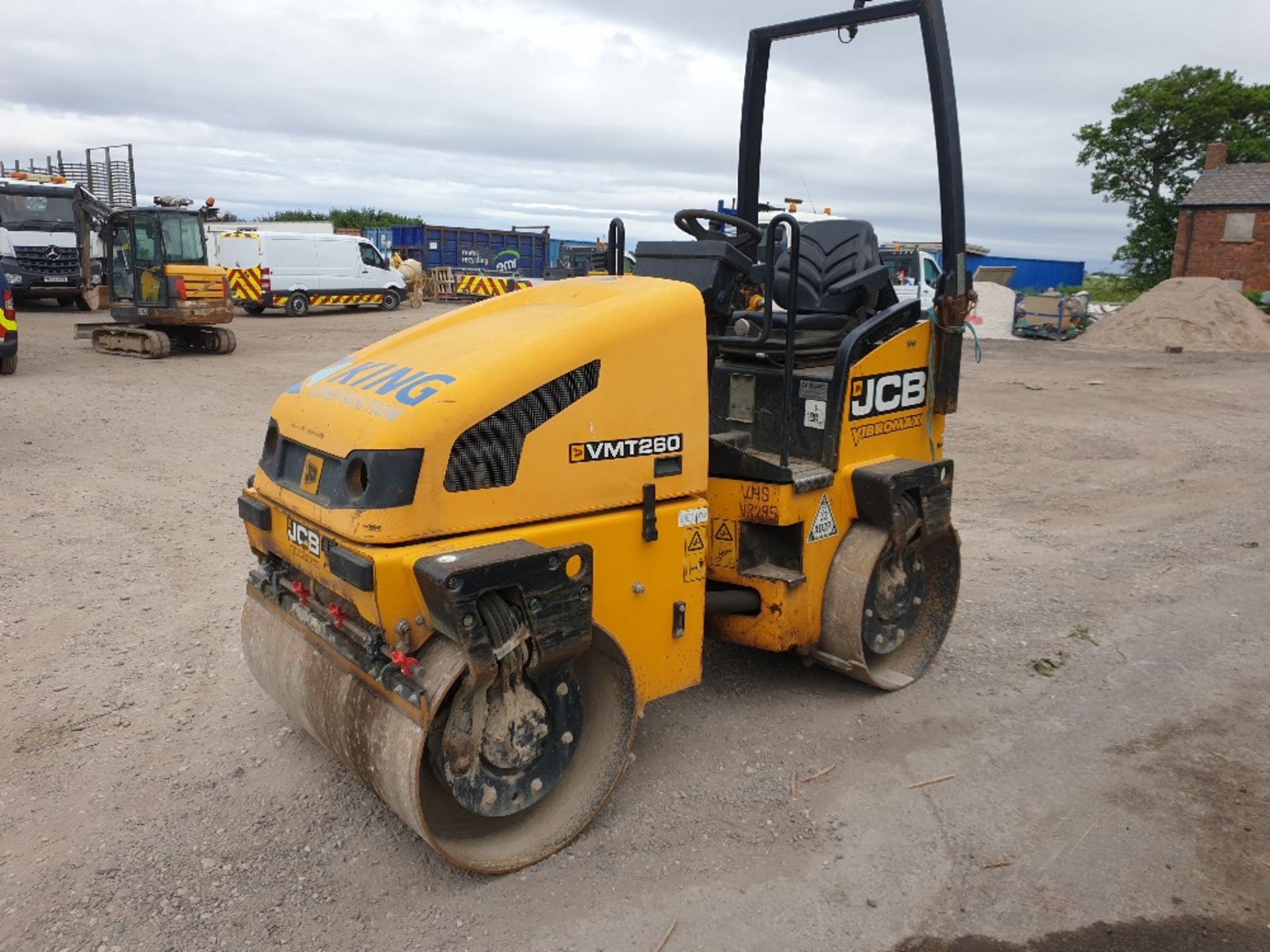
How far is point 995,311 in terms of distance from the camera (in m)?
28.9

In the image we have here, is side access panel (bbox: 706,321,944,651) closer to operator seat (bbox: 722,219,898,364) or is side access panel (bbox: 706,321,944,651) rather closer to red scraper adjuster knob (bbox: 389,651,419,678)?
operator seat (bbox: 722,219,898,364)

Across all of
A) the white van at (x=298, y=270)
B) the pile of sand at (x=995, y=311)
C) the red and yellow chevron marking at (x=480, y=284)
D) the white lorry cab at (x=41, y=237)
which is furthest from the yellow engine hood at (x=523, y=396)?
the red and yellow chevron marking at (x=480, y=284)

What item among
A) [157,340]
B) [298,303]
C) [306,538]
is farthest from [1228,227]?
[306,538]

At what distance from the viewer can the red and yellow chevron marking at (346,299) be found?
2539cm

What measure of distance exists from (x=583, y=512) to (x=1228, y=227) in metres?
38.3

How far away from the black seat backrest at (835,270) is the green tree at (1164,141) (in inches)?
1574

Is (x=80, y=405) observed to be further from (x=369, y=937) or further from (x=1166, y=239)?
(x=1166, y=239)

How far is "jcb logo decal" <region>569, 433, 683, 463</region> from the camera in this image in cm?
328

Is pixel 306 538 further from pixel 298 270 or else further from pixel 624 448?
pixel 298 270

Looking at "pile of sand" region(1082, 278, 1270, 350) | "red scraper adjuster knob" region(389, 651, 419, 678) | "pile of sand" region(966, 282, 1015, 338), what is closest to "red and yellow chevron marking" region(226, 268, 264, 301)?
"pile of sand" region(966, 282, 1015, 338)

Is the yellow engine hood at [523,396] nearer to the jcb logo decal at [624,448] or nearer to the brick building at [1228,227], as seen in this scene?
the jcb logo decal at [624,448]

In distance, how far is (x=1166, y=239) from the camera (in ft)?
130

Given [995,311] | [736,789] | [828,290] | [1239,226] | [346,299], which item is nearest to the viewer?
[736,789]

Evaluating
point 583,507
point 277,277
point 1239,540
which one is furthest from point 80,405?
point 277,277
